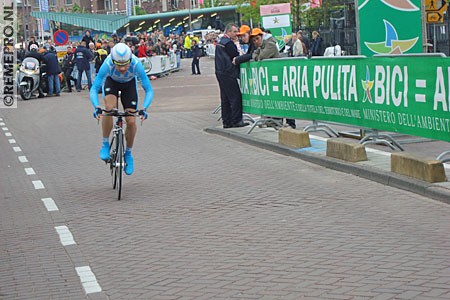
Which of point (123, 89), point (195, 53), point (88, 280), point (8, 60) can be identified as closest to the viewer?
point (88, 280)

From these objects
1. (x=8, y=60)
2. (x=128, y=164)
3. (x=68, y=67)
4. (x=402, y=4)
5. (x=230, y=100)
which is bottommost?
(x=128, y=164)

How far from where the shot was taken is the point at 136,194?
39.3 feet

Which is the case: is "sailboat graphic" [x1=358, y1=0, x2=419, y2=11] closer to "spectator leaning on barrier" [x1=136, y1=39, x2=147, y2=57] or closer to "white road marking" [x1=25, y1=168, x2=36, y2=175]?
"white road marking" [x1=25, y1=168, x2=36, y2=175]

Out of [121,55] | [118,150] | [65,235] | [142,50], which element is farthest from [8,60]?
[65,235]

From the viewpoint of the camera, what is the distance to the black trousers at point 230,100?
19188 mm

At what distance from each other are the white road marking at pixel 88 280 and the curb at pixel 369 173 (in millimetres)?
4256

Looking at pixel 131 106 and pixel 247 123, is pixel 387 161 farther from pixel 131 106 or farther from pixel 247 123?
pixel 247 123

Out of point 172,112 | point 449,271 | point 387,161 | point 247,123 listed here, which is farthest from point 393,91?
point 172,112

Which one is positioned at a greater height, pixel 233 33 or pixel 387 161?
pixel 233 33

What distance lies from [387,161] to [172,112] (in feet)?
43.9

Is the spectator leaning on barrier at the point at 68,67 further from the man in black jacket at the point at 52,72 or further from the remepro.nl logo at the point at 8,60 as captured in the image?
the remepro.nl logo at the point at 8,60

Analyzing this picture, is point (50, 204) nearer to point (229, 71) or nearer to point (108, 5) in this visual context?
point (229, 71)

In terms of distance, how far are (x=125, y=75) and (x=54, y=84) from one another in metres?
24.7

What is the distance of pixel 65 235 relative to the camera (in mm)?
9469
